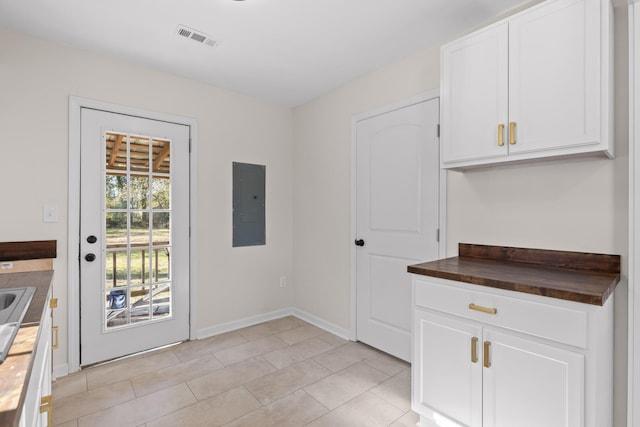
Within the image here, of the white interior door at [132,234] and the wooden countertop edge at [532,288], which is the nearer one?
the wooden countertop edge at [532,288]

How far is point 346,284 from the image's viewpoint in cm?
319

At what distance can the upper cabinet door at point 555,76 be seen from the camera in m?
1.50

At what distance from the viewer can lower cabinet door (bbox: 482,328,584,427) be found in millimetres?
1304

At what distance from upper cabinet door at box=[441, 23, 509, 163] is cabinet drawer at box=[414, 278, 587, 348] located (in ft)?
2.53

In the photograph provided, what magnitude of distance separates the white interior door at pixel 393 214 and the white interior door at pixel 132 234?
1.62m

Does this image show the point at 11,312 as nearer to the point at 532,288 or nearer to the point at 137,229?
the point at 137,229

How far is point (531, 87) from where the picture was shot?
5.50 ft

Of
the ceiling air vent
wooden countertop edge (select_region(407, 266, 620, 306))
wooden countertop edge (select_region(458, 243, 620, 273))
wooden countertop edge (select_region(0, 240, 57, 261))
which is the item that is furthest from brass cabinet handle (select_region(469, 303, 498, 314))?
wooden countertop edge (select_region(0, 240, 57, 261))

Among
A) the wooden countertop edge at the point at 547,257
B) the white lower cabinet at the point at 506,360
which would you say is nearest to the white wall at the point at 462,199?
the wooden countertop edge at the point at 547,257

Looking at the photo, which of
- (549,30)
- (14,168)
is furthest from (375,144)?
(14,168)

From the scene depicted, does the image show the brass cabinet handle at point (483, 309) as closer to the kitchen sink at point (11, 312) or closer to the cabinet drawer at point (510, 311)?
the cabinet drawer at point (510, 311)

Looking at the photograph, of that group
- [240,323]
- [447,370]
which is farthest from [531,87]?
[240,323]

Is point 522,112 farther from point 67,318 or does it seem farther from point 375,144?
point 67,318

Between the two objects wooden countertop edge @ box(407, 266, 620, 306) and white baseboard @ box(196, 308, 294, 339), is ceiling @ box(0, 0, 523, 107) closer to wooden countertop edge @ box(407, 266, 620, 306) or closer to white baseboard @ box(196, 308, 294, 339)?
wooden countertop edge @ box(407, 266, 620, 306)
